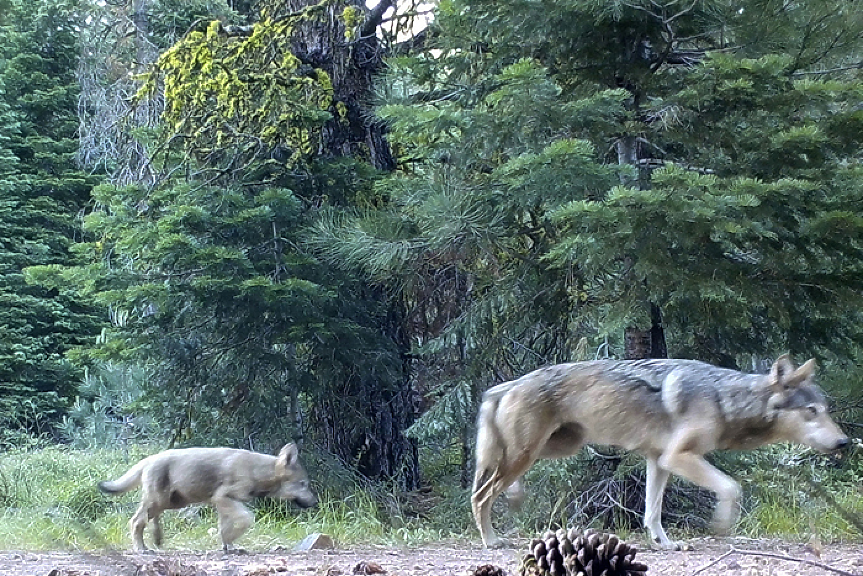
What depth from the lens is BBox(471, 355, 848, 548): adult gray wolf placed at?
6.47 m

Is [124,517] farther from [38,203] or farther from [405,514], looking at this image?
[38,203]

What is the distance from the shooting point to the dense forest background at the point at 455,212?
7.63 m

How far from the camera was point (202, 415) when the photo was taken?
1076cm

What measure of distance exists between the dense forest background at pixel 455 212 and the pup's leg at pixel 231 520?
3.11 m

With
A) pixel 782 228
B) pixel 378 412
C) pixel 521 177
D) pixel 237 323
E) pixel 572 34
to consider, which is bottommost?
pixel 378 412

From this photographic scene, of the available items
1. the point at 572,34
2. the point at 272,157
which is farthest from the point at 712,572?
the point at 272,157

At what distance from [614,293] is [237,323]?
420cm

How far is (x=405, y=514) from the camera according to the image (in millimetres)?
11000

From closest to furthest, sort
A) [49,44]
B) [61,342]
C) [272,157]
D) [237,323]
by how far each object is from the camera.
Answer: [237,323] → [272,157] → [61,342] → [49,44]

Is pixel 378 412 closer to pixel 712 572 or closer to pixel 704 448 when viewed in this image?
pixel 704 448

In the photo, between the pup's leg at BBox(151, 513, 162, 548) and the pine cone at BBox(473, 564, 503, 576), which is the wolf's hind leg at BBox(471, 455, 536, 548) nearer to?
the pup's leg at BBox(151, 513, 162, 548)

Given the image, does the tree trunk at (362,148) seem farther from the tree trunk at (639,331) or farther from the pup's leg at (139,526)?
the pup's leg at (139,526)

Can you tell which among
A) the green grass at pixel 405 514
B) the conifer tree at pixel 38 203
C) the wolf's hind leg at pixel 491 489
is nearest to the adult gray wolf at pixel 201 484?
the green grass at pixel 405 514

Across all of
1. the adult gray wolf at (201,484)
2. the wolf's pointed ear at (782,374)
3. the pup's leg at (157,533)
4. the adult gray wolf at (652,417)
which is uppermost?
the wolf's pointed ear at (782,374)
